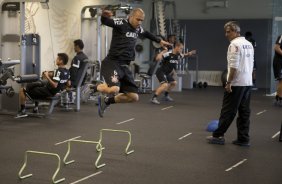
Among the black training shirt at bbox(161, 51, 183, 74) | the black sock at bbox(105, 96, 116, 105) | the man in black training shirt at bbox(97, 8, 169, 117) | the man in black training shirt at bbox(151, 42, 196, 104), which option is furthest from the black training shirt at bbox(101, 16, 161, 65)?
the black training shirt at bbox(161, 51, 183, 74)

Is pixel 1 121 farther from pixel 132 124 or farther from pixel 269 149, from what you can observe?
pixel 269 149

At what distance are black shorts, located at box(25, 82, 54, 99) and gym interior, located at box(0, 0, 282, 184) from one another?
0.13m

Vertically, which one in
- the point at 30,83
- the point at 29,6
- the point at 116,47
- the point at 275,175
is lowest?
the point at 275,175

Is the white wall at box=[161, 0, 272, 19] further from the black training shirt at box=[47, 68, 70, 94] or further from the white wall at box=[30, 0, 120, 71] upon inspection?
the black training shirt at box=[47, 68, 70, 94]

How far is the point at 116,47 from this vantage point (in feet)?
19.3

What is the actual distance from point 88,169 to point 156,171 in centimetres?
71

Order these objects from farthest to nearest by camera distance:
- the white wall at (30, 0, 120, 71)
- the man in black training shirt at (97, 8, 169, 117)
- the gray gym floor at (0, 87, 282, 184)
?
1. the white wall at (30, 0, 120, 71)
2. the man in black training shirt at (97, 8, 169, 117)
3. the gray gym floor at (0, 87, 282, 184)

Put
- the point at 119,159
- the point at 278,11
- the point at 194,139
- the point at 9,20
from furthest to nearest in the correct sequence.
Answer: the point at 278,11, the point at 9,20, the point at 194,139, the point at 119,159

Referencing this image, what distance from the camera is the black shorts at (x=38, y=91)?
846 cm

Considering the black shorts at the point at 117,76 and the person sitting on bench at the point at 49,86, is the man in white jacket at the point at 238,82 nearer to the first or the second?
the black shorts at the point at 117,76

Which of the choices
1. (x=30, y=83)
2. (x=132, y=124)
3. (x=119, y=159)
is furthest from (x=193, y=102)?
(x=119, y=159)

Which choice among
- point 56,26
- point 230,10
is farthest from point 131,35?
point 230,10

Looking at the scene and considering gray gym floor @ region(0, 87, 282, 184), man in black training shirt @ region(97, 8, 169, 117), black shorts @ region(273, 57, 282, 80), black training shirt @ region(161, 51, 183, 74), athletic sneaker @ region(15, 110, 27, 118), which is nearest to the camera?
gray gym floor @ region(0, 87, 282, 184)

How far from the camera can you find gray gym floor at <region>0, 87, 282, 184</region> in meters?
4.90
